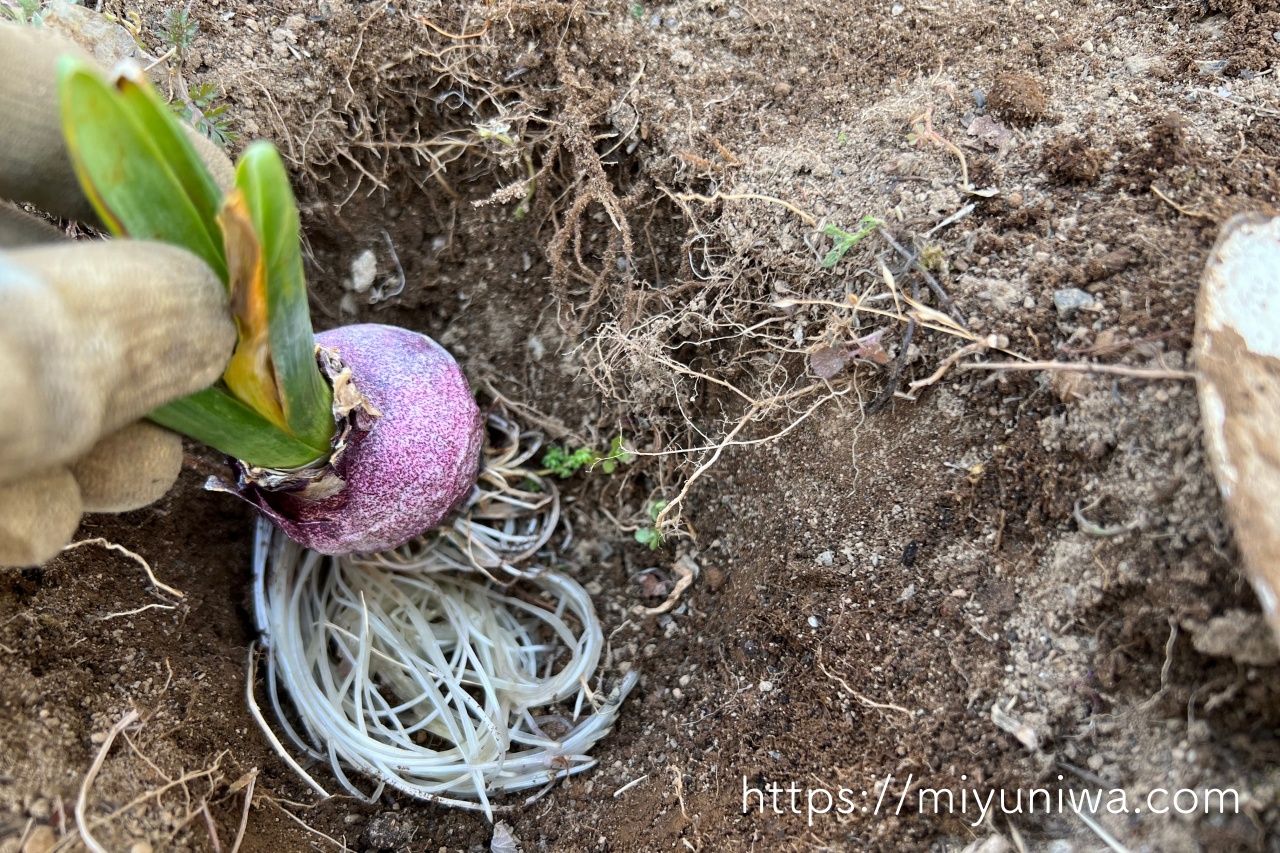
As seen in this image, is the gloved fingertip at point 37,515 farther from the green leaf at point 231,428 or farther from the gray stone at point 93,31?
the gray stone at point 93,31

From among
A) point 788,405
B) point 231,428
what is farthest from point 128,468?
point 788,405

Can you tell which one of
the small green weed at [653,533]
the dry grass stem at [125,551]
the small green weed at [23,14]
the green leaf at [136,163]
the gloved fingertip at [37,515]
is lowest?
the small green weed at [653,533]

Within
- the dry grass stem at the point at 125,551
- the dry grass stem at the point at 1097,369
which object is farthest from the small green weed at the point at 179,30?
the dry grass stem at the point at 1097,369

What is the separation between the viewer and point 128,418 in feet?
2.42

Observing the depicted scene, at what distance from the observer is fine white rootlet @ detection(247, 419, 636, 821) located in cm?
128

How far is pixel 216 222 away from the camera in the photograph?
78cm

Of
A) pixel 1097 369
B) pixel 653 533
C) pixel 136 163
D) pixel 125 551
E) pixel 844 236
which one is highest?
pixel 136 163

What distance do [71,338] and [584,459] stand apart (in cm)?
88

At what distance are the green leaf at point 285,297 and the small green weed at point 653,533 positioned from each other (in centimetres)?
54

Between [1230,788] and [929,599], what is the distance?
37cm

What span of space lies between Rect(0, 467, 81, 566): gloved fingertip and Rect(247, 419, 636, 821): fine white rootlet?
0.55 meters

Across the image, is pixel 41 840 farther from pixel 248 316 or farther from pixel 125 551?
pixel 248 316

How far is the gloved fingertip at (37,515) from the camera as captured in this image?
740 millimetres

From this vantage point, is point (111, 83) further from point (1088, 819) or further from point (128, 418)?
point (1088, 819)
